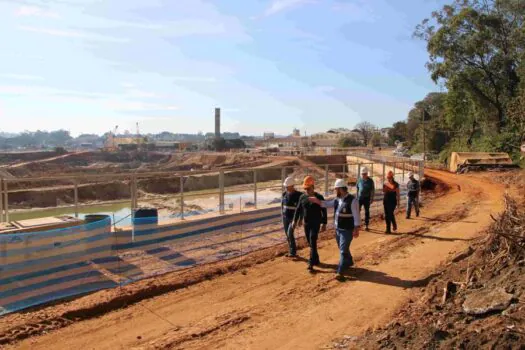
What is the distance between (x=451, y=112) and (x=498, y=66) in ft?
23.9

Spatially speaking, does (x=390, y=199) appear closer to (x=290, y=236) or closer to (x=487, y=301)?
(x=290, y=236)

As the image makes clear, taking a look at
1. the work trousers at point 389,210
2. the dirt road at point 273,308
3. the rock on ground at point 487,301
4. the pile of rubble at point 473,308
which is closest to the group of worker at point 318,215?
the dirt road at point 273,308

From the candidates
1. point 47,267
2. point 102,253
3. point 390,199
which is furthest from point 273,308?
point 390,199

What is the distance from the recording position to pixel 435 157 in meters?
52.2

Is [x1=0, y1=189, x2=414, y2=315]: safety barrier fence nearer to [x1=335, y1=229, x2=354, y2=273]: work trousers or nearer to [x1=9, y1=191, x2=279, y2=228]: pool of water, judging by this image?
[x1=9, y1=191, x2=279, y2=228]: pool of water

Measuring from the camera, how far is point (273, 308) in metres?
6.80

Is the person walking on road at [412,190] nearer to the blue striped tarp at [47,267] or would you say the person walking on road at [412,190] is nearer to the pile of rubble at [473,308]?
the pile of rubble at [473,308]

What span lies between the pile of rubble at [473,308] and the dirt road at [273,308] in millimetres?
432

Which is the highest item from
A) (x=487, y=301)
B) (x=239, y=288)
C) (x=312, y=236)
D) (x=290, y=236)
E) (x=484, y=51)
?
(x=484, y=51)

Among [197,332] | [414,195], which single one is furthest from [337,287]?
[414,195]

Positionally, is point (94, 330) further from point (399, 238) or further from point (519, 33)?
point (519, 33)

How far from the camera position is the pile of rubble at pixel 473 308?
4.48 m

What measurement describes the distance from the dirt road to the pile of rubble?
43cm

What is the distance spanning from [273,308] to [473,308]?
9.32 feet
